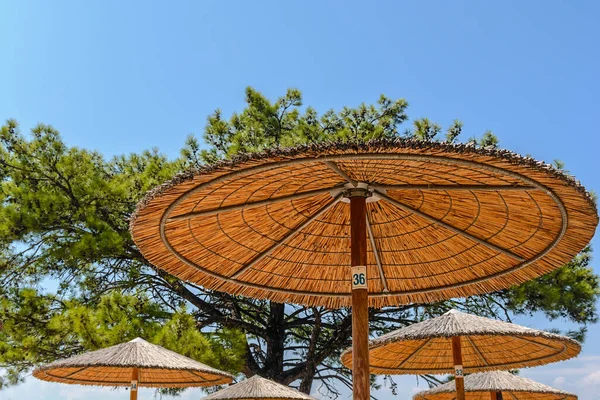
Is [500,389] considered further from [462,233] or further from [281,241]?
[281,241]

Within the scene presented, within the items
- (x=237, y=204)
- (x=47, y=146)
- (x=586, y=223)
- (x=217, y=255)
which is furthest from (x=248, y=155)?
(x=47, y=146)

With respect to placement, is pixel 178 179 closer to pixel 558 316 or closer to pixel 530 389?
pixel 530 389

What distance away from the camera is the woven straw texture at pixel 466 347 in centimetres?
457

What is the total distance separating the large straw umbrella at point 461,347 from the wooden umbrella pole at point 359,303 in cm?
203

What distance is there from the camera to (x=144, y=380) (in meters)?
6.77

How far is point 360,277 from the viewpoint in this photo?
272 centimetres

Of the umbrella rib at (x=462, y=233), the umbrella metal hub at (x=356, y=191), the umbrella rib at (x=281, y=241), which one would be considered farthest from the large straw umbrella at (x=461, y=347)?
the umbrella metal hub at (x=356, y=191)

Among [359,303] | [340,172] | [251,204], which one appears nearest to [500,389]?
[359,303]

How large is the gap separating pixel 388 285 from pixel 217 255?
105 cm

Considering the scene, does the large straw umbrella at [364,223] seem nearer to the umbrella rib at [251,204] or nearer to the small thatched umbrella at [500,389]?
the umbrella rib at [251,204]

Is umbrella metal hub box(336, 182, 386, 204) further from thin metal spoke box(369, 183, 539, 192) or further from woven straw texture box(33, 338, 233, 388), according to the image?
woven straw texture box(33, 338, 233, 388)

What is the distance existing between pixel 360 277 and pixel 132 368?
12.8 ft

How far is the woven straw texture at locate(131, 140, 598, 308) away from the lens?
2.22 m

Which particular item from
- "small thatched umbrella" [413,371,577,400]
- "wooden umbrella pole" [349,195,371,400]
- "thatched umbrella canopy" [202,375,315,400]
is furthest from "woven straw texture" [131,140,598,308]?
"small thatched umbrella" [413,371,577,400]
